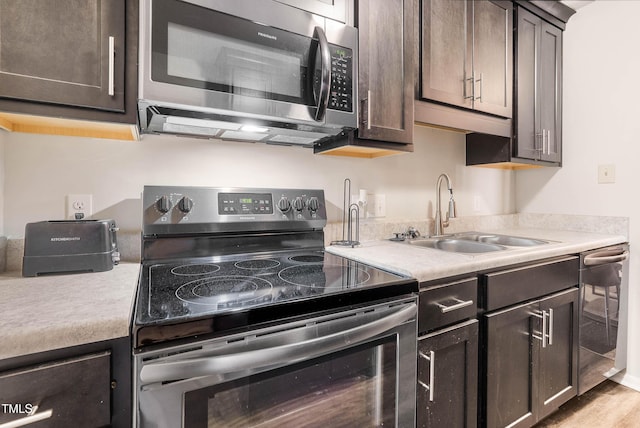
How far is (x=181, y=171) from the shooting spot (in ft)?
4.50

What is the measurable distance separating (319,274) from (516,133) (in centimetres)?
161

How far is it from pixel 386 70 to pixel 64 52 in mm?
1128

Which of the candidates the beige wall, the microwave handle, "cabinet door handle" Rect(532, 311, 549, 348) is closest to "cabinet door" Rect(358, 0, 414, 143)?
the microwave handle

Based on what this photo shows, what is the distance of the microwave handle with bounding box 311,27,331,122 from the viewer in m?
1.13

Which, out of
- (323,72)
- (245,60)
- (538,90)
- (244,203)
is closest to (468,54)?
(538,90)

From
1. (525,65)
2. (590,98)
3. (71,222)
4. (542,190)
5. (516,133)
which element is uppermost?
(525,65)

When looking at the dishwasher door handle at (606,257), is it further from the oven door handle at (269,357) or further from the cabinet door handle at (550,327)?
the oven door handle at (269,357)

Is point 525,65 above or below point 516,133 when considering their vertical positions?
above

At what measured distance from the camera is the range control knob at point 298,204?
1440 millimetres

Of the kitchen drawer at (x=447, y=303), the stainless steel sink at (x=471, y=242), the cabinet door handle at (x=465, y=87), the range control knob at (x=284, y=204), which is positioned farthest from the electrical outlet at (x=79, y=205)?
the cabinet door handle at (x=465, y=87)

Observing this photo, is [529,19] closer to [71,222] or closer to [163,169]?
[163,169]

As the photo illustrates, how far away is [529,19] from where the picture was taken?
6.56ft

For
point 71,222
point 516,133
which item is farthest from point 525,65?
point 71,222

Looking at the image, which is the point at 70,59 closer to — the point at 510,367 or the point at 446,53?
the point at 446,53
